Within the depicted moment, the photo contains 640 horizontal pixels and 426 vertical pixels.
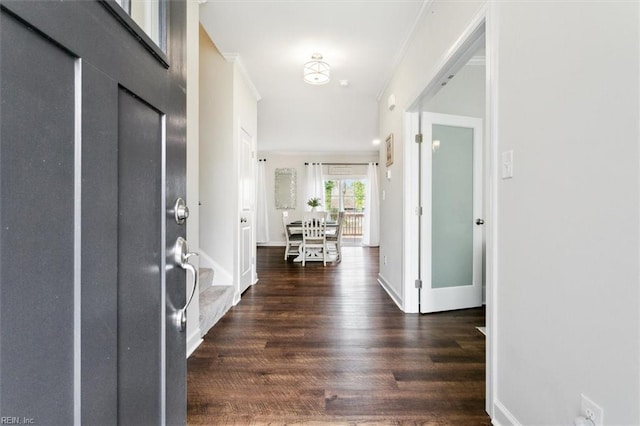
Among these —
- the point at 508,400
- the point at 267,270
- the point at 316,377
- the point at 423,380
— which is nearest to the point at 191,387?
the point at 316,377

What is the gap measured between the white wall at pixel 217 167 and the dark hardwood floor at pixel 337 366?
60 cm

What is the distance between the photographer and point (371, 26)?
2.55m

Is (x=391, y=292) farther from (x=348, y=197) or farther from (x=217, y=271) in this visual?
(x=348, y=197)

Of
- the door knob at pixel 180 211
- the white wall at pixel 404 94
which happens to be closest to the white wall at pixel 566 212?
the white wall at pixel 404 94

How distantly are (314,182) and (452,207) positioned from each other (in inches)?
222

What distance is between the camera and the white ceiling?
7.60 ft

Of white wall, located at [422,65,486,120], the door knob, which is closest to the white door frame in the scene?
white wall, located at [422,65,486,120]

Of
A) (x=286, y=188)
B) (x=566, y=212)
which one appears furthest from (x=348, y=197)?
(x=566, y=212)

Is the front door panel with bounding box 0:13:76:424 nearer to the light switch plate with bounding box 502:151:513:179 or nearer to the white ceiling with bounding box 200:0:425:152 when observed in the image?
the light switch plate with bounding box 502:151:513:179

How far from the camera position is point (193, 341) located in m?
2.10

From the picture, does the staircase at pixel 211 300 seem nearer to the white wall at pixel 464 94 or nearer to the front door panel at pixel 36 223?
the front door panel at pixel 36 223

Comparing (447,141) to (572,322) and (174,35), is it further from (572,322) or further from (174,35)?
(174,35)

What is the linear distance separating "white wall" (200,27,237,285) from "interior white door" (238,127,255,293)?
10.5 inches

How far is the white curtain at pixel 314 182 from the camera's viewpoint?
834 centimetres
